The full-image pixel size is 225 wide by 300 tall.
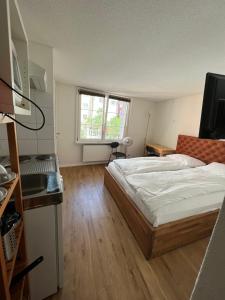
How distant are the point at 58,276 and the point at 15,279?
0.53 m

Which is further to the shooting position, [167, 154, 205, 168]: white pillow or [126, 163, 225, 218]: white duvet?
[167, 154, 205, 168]: white pillow

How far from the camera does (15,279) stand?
79cm

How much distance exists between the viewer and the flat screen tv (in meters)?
0.80

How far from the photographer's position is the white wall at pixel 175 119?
3.41 meters

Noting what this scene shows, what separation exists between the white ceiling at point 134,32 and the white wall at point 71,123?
64.6 inches

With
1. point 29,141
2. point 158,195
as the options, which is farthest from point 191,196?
point 29,141

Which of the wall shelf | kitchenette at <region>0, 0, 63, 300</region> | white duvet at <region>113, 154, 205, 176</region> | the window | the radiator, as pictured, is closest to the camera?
kitchenette at <region>0, 0, 63, 300</region>

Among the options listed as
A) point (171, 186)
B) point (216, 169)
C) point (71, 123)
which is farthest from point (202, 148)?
point (71, 123)

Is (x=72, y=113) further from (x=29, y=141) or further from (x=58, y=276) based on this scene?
(x=58, y=276)

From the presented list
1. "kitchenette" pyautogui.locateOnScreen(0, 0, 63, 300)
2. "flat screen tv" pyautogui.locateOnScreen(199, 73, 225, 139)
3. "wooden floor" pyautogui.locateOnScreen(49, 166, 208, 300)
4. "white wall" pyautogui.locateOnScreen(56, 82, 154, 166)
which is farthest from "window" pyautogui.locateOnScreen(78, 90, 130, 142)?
"flat screen tv" pyautogui.locateOnScreen(199, 73, 225, 139)

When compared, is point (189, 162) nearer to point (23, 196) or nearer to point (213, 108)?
point (213, 108)

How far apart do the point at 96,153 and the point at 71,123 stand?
114 centimetres

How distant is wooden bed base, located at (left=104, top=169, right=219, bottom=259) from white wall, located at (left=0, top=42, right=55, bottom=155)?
146 centimetres

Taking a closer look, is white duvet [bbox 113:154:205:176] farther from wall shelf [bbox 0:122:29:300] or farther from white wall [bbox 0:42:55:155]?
wall shelf [bbox 0:122:29:300]
